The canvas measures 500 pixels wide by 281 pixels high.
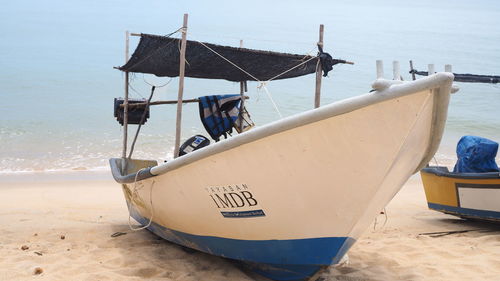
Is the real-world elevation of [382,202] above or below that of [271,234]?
above

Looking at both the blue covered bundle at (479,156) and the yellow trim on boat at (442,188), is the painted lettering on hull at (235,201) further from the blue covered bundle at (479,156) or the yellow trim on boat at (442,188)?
the blue covered bundle at (479,156)

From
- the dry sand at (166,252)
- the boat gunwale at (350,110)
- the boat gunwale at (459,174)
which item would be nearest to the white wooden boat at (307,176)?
the boat gunwale at (350,110)

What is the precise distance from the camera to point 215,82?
98.0 ft

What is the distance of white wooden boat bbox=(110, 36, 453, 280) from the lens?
11.8 feet

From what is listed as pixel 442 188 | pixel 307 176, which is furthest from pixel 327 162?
pixel 442 188

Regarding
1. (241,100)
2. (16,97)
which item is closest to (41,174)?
(241,100)

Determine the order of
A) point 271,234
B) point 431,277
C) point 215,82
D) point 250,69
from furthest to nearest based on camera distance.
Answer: point 215,82, point 250,69, point 431,277, point 271,234

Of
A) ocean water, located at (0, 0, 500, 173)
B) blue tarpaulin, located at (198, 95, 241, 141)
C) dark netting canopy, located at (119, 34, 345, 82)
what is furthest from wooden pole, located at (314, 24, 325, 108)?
ocean water, located at (0, 0, 500, 173)

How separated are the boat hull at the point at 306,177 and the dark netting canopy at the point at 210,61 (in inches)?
57.2

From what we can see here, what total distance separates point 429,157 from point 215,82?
1024 inches

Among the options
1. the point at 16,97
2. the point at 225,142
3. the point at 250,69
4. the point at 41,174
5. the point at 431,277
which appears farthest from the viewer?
the point at 16,97

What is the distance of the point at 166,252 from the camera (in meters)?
5.66

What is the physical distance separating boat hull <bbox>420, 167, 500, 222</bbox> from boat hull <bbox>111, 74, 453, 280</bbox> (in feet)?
8.61

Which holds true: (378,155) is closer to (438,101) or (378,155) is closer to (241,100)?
(438,101)
